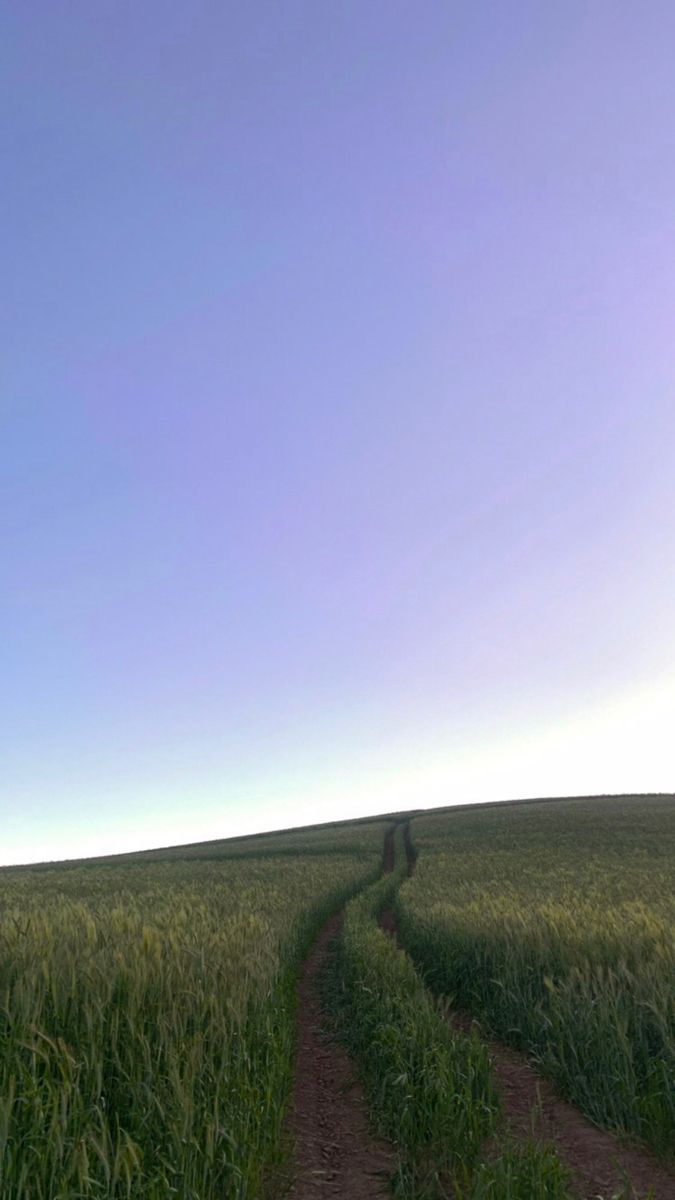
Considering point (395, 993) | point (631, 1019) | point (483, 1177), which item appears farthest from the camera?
point (395, 993)

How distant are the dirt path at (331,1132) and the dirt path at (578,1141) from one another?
113cm

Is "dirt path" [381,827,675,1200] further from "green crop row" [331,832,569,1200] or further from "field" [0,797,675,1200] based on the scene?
"green crop row" [331,832,569,1200]

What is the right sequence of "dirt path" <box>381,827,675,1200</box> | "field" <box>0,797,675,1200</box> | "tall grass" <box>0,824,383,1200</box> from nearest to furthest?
"tall grass" <box>0,824,383,1200</box>, "field" <box>0,797,675,1200</box>, "dirt path" <box>381,827,675,1200</box>

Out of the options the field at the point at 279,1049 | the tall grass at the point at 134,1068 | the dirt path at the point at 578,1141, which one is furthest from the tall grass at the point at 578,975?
the tall grass at the point at 134,1068

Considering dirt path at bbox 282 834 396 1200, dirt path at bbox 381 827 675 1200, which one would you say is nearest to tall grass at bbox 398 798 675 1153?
dirt path at bbox 381 827 675 1200

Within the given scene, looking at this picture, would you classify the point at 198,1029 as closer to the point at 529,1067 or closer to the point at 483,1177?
the point at 483,1177

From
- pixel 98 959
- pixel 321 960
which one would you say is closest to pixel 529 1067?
pixel 98 959

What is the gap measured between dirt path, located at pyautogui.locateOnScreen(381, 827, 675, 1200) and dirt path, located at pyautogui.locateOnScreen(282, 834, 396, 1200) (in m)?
1.13

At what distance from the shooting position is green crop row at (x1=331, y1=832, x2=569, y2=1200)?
3855mm

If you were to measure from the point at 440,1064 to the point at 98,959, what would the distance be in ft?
9.24

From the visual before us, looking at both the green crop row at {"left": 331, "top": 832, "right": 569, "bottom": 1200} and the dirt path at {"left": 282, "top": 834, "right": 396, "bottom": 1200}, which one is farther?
the dirt path at {"left": 282, "top": 834, "right": 396, "bottom": 1200}

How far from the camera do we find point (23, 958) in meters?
5.14

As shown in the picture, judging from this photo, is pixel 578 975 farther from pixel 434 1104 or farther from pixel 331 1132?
pixel 331 1132

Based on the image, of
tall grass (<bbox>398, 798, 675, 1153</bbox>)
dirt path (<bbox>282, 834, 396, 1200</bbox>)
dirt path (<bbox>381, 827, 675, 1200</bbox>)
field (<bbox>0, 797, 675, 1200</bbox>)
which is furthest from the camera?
tall grass (<bbox>398, 798, 675, 1153</bbox>)
